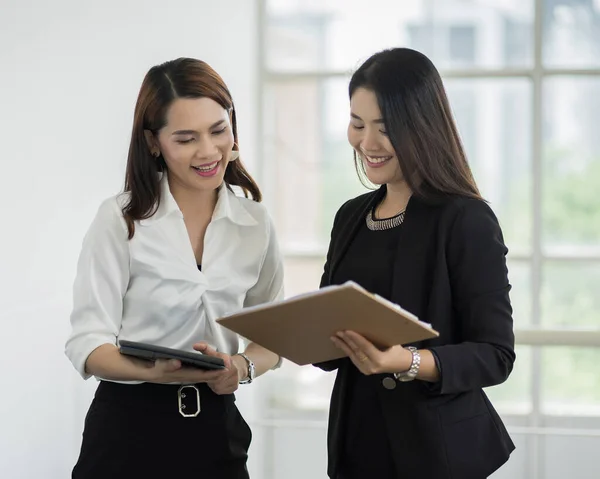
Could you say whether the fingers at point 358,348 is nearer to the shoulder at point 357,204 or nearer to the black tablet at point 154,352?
the black tablet at point 154,352

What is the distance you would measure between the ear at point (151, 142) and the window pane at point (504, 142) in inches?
94.9

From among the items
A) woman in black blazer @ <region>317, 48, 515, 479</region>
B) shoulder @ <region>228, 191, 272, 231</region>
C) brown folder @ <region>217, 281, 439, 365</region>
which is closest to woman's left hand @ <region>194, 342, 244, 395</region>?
brown folder @ <region>217, 281, 439, 365</region>

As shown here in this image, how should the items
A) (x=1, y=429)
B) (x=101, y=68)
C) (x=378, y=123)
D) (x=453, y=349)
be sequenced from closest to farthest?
(x=453, y=349), (x=378, y=123), (x=1, y=429), (x=101, y=68)

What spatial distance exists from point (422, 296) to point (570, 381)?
2584 mm

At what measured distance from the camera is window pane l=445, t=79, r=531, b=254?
4.17 metres

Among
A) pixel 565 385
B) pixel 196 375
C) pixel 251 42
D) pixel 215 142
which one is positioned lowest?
pixel 565 385

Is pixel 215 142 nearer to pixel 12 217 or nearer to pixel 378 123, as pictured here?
pixel 378 123

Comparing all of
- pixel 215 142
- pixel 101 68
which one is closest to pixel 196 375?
pixel 215 142

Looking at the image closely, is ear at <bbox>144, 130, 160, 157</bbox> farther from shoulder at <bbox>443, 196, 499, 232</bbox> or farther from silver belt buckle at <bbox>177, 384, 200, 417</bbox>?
shoulder at <bbox>443, 196, 499, 232</bbox>

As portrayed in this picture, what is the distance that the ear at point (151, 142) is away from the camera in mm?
2025

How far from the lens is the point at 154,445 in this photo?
1914mm

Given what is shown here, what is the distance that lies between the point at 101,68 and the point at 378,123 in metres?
1.14

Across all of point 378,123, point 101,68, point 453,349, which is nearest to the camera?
point 453,349

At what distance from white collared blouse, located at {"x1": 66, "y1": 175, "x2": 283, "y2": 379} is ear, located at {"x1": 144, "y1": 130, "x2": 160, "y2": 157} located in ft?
0.24
